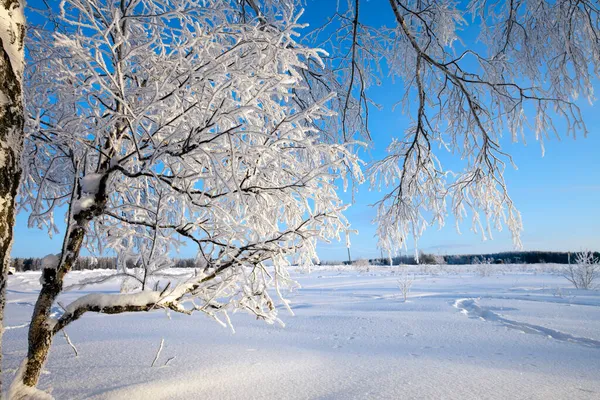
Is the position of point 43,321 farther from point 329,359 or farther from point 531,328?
point 531,328

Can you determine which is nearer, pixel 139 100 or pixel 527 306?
pixel 139 100

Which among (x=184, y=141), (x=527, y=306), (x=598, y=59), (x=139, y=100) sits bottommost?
(x=527, y=306)

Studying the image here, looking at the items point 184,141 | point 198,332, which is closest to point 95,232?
point 184,141

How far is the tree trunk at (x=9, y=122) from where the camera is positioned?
1.00 meters

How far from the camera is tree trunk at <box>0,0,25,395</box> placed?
1.00m

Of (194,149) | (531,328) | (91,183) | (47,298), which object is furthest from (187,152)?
(531,328)

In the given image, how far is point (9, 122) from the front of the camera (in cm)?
103

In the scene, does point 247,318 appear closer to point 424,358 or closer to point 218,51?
point 424,358

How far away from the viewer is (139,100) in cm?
168

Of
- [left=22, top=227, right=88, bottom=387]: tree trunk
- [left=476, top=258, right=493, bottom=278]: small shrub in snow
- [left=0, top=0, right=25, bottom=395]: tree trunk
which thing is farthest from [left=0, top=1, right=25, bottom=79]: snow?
[left=476, top=258, right=493, bottom=278]: small shrub in snow

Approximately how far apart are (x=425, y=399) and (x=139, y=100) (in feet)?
6.90

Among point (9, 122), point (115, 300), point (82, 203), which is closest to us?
point (9, 122)

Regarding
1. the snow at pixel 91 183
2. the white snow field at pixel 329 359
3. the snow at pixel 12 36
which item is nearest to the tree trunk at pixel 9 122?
the snow at pixel 12 36

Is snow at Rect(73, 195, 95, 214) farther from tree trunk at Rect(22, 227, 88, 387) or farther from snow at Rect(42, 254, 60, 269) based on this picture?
snow at Rect(42, 254, 60, 269)
